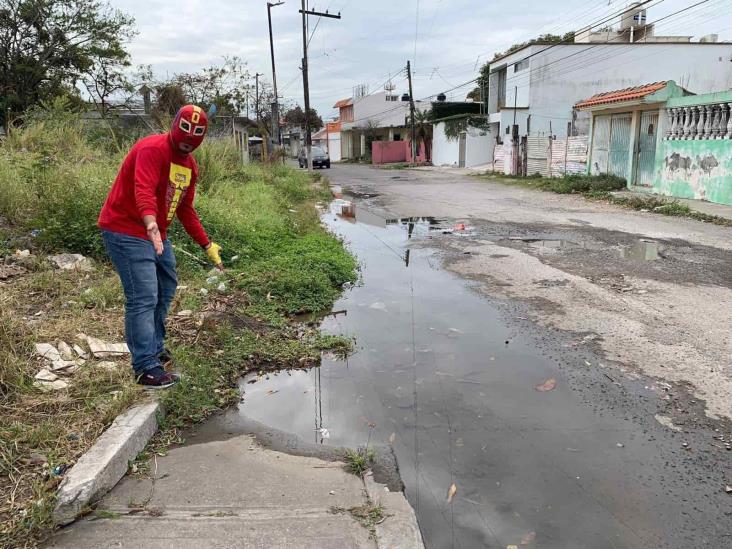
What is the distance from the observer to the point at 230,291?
18.7 feet

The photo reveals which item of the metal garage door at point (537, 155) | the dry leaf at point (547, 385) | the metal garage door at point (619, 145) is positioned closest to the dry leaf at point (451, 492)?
the dry leaf at point (547, 385)

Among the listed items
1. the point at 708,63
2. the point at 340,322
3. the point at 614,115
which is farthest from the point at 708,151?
the point at 708,63

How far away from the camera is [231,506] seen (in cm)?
254

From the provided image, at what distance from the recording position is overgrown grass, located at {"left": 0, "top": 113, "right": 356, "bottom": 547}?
2805mm

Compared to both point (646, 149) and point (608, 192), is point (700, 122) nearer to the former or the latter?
point (646, 149)

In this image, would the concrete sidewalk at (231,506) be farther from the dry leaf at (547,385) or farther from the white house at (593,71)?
the white house at (593,71)

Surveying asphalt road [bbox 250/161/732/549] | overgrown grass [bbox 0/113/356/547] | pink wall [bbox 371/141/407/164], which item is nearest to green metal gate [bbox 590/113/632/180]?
asphalt road [bbox 250/161/732/549]

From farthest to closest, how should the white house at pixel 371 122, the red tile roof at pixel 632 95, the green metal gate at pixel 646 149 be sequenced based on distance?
the white house at pixel 371 122 < the green metal gate at pixel 646 149 < the red tile roof at pixel 632 95

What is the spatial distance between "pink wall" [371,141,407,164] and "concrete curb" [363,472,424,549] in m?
47.5

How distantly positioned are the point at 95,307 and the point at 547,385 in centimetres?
367

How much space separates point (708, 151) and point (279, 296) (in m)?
12.0

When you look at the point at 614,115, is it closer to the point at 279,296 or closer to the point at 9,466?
the point at 279,296

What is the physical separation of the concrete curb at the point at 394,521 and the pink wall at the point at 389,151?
156ft

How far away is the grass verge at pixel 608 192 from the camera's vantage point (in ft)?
39.3
